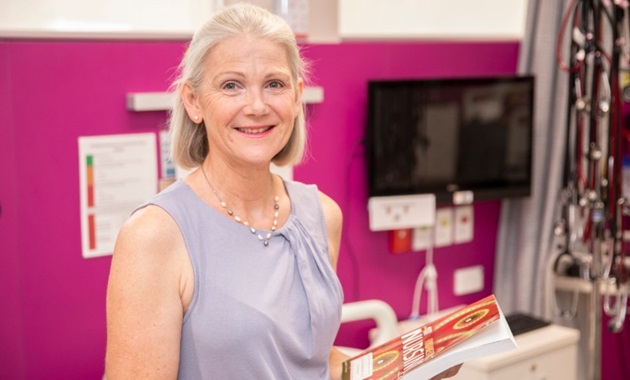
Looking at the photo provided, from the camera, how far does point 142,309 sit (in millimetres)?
1556

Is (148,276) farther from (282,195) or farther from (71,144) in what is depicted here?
(71,144)

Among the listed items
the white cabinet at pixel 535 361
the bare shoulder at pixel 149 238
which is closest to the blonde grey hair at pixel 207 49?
the bare shoulder at pixel 149 238

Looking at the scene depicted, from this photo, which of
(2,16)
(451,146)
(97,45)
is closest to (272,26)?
(97,45)

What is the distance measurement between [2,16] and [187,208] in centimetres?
118

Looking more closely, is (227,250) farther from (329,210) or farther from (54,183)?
(54,183)

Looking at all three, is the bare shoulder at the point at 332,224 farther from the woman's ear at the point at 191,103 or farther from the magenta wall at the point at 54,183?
the magenta wall at the point at 54,183

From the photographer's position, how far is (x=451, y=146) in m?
3.31

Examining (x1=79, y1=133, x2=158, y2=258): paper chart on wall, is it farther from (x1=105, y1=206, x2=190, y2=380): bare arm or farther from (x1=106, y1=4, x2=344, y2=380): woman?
(x1=105, y1=206, x2=190, y2=380): bare arm

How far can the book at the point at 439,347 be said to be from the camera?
1.65 m

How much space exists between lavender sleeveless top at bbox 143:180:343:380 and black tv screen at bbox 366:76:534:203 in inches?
51.4

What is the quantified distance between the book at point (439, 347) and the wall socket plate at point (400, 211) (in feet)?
4.66

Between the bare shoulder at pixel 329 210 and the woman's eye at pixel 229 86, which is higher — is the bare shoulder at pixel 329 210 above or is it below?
below

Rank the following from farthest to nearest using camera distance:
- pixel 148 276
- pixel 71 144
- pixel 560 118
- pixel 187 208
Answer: pixel 560 118 < pixel 71 144 < pixel 187 208 < pixel 148 276

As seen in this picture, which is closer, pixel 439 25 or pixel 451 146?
pixel 451 146
